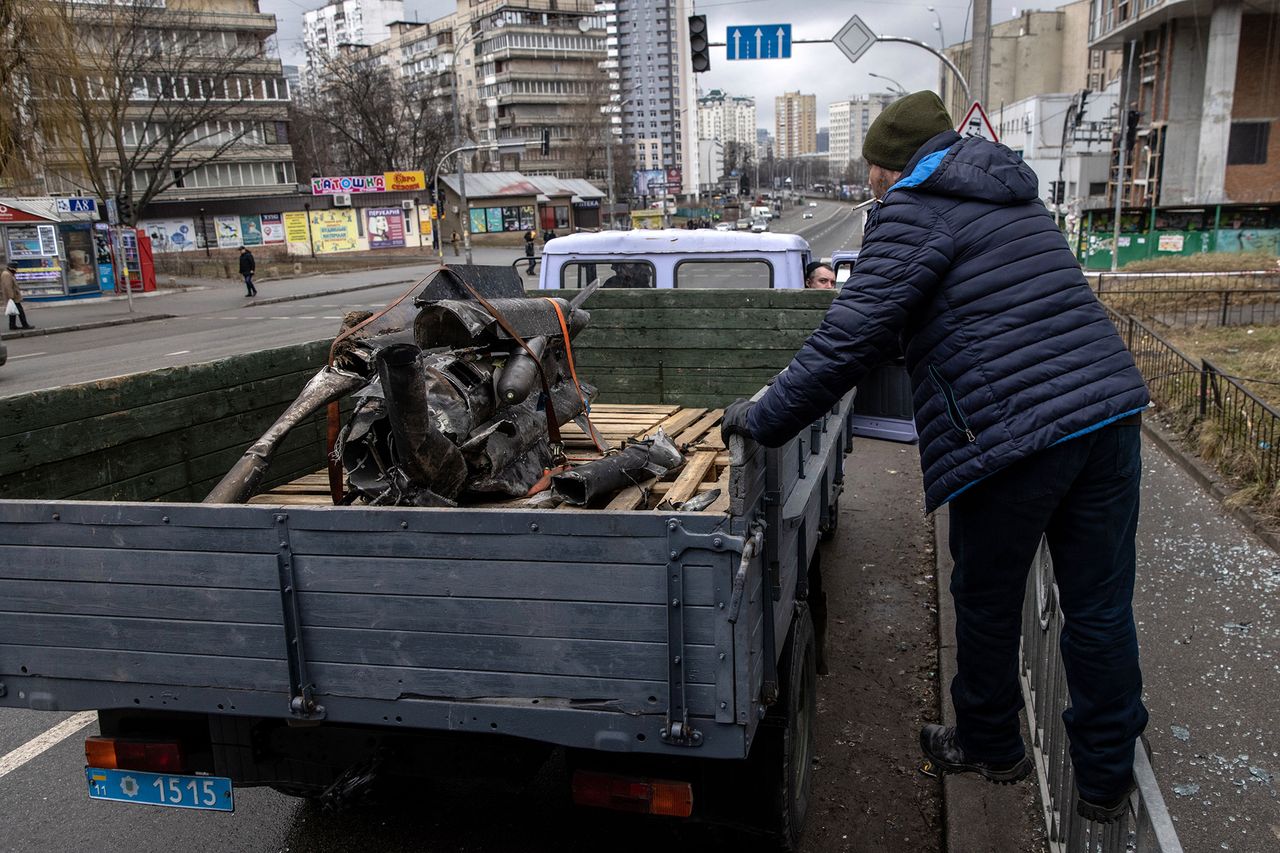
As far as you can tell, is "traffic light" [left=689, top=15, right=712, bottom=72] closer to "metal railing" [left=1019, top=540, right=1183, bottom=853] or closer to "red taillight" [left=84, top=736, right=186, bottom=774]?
"metal railing" [left=1019, top=540, right=1183, bottom=853]

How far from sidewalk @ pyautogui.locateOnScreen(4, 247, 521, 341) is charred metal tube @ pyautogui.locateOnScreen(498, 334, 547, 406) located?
85.9 feet

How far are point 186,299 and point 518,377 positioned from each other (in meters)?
35.6

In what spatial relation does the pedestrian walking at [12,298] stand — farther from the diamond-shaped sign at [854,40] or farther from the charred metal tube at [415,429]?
the charred metal tube at [415,429]

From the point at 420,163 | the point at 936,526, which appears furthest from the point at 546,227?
the point at 936,526

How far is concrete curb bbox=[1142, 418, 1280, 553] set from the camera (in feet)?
22.2

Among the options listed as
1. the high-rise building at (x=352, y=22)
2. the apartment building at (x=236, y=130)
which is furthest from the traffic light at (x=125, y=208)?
the high-rise building at (x=352, y=22)

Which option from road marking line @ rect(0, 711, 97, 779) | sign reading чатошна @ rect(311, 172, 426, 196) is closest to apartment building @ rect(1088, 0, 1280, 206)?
sign reading чатошна @ rect(311, 172, 426, 196)

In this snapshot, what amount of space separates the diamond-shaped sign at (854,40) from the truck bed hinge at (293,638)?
60.8 ft

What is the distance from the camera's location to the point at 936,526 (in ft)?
25.1

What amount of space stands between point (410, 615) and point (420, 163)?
78076 mm

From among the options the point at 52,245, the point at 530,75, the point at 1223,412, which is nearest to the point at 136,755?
the point at 1223,412

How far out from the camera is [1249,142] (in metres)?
43.3

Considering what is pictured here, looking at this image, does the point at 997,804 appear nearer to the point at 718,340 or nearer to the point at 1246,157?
the point at 718,340

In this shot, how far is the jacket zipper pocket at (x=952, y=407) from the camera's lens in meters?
2.95
